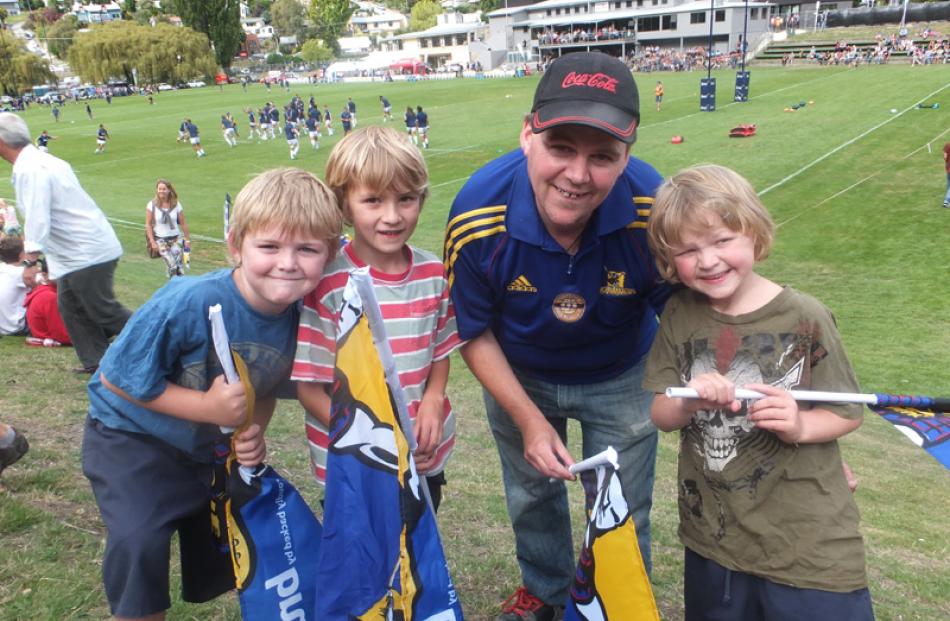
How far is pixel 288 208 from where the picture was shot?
2.55 metres

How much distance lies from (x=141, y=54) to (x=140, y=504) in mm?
86625

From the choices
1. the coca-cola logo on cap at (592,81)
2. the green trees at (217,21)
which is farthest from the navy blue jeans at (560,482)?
the green trees at (217,21)

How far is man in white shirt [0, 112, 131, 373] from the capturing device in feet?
20.3

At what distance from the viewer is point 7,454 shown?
388 centimetres

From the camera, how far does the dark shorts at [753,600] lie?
232 centimetres

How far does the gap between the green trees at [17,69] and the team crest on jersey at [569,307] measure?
87721 millimetres

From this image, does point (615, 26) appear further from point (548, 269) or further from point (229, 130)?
point (548, 269)

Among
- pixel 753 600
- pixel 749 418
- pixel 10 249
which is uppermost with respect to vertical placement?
pixel 749 418

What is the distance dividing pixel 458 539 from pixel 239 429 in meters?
1.82

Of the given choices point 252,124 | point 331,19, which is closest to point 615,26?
point 252,124

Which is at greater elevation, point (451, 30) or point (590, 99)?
point (590, 99)

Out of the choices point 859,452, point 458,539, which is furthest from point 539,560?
point 859,452

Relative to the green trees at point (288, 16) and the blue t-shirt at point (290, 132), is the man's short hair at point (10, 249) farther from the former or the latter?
the green trees at point (288, 16)

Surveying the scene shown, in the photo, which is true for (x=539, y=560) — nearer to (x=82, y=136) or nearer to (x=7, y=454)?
(x=7, y=454)
